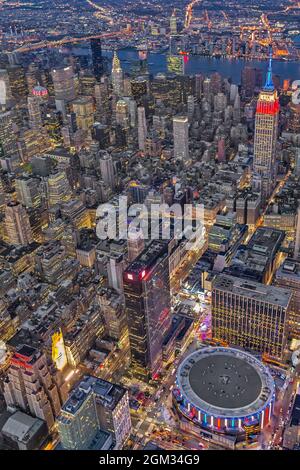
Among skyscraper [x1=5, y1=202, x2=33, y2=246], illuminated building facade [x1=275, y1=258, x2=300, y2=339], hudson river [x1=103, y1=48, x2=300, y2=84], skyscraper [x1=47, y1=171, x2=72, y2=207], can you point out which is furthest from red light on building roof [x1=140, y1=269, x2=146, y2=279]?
hudson river [x1=103, y1=48, x2=300, y2=84]

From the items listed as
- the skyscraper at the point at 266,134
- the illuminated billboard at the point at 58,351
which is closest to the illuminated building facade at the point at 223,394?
the illuminated billboard at the point at 58,351

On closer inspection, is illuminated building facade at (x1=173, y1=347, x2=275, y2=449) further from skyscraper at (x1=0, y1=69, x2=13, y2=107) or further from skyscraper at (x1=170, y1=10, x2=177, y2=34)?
skyscraper at (x1=170, y1=10, x2=177, y2=34)

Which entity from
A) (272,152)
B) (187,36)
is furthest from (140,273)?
(187,36)

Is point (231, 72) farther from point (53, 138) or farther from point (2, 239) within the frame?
point (2, 239)

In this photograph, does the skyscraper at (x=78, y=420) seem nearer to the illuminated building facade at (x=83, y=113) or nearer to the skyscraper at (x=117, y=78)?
the illuminated building facade at (x=83, y=113)

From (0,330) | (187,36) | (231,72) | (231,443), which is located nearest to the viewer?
(231,443)

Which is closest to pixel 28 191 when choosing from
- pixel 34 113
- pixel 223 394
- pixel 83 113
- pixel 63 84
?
pixel 34 113
